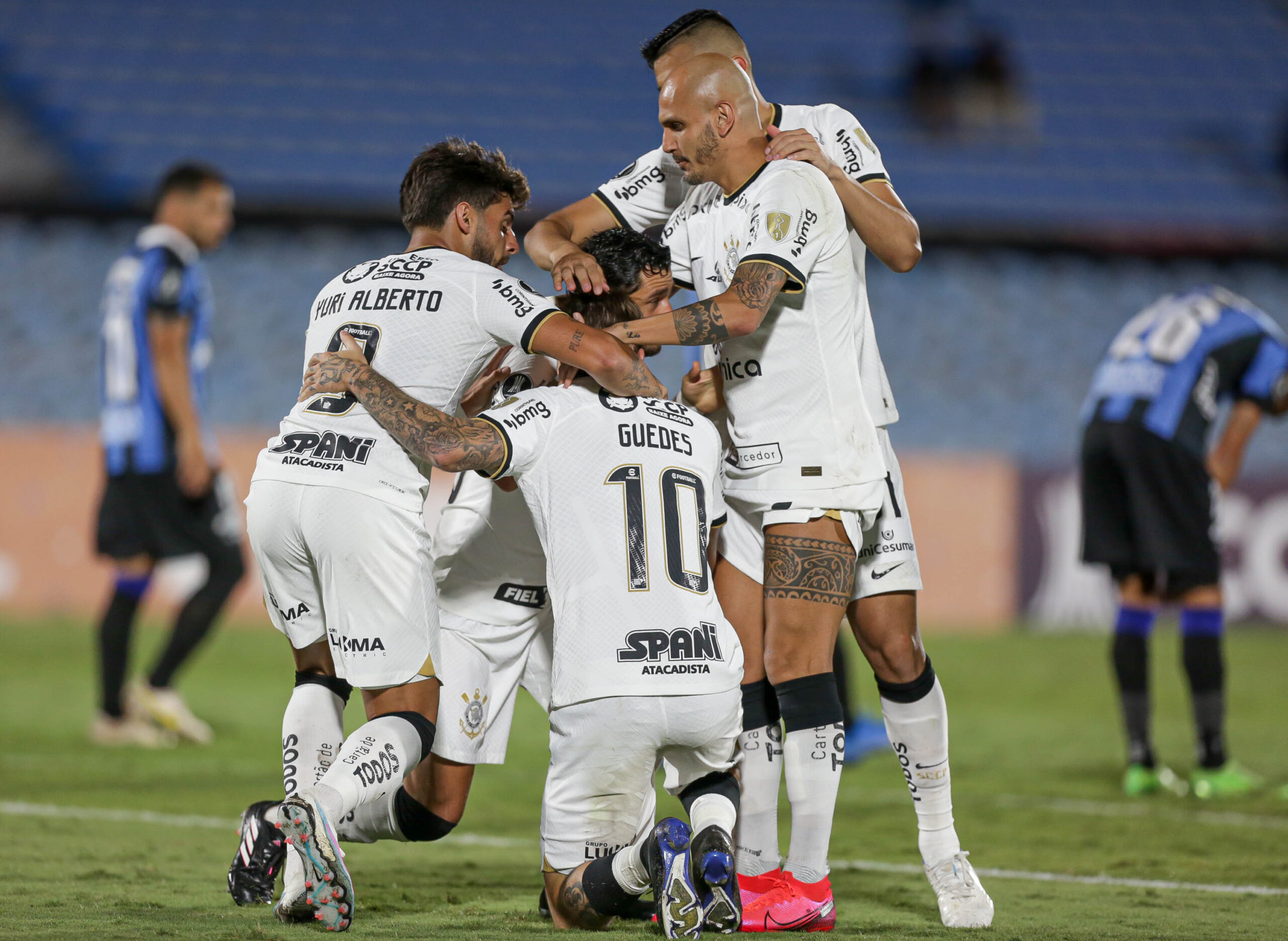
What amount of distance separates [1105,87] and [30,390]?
13374 mm

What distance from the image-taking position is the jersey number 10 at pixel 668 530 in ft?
11.1

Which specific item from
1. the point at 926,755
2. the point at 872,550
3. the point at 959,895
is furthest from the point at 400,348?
the point at 959,895

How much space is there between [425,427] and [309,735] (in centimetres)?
91

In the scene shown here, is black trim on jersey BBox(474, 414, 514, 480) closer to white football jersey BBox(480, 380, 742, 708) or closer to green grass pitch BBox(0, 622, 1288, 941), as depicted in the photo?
white football jersey BBox(480, 380, 742, 708)

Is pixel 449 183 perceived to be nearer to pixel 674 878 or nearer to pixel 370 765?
pixel 370 765

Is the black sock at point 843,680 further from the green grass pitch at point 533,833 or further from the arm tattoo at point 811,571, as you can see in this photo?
the arm tattoo at point 811,571

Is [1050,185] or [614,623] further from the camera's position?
[1050,185]

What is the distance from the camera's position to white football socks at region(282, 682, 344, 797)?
12.1 feet

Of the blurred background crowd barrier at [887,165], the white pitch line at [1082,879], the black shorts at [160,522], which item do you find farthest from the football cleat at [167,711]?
the blurred background crowd barrier at [887,165]

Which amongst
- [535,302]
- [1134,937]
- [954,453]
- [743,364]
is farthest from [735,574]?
[954,453]

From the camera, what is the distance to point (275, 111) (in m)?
17.5

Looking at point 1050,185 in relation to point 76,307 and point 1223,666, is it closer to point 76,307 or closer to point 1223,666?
point 76,307

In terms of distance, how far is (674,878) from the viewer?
308 cm

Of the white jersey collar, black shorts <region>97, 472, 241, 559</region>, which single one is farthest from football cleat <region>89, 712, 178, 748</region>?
the white jersey collar
